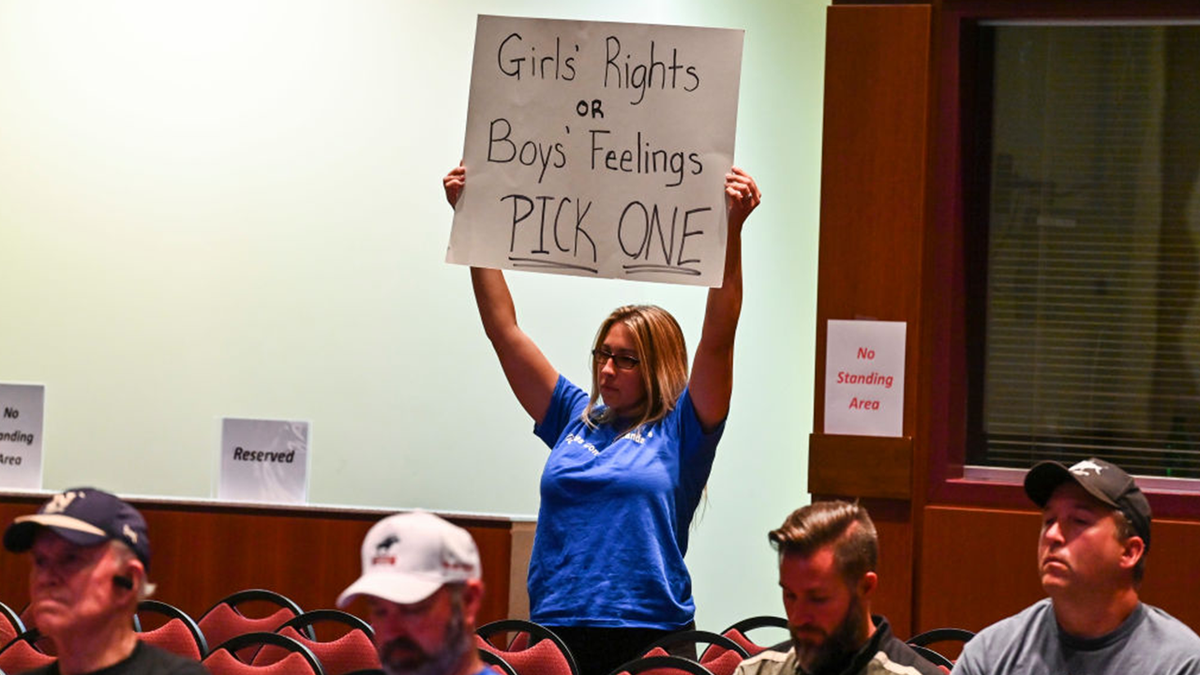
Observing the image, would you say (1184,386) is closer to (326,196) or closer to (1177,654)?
(1177,654)

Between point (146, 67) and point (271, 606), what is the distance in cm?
325

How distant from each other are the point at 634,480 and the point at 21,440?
3.00m

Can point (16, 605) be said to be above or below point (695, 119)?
below

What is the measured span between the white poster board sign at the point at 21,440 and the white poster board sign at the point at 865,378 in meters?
2.95

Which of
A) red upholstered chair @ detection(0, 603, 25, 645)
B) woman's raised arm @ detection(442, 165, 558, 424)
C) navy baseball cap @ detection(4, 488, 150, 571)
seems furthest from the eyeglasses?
red upholstered chair @ detection(0, 603, 25, 645)

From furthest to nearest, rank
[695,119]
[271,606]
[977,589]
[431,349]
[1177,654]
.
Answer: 1. [431,349]
2. [271,606]
3. [977,589]
4. [695,119]
5. [1177,654]

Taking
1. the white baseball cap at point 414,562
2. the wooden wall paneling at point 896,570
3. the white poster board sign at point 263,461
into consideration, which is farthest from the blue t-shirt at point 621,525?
the white poster board sign at point 263,461

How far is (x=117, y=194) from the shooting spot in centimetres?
734

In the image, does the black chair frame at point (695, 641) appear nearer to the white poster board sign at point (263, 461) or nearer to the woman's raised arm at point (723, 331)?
the woman's raised arm at point (723, 331)

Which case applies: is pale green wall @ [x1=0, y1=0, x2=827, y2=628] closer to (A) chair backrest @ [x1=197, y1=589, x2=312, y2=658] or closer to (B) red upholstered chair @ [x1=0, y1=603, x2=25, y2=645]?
(A) chair backrest @ [x1=197, y1=589, x2=312, y2=658]

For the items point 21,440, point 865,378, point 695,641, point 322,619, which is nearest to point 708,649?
point 695,641

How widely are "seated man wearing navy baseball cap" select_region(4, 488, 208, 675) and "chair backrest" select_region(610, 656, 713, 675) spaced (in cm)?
110

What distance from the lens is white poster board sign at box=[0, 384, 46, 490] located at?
566 centimetres

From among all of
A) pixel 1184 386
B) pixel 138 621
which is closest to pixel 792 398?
pixel 1184 386
